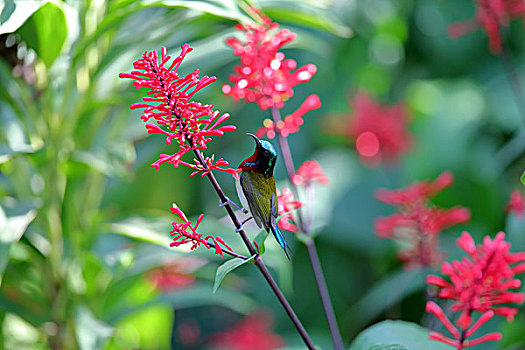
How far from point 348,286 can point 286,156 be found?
2.39 ft

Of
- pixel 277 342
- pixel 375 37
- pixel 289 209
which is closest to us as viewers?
pixel 289 209

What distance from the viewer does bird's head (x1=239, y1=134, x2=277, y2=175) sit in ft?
1.19

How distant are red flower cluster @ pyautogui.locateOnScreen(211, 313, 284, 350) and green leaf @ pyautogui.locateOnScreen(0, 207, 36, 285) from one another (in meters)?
0.49

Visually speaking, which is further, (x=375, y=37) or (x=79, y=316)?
(x=375, y=37)

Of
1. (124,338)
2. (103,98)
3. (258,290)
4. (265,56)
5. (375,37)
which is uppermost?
(265,56)

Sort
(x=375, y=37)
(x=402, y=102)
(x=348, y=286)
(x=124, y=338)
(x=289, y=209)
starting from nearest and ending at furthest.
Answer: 1. (x=289, y=209)
2. (x=124, y=338)
3. (x=348, y=286)
4. (x=402, y=102)
5. (x=375, y=37)

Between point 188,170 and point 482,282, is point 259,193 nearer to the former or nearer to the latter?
point 482,282

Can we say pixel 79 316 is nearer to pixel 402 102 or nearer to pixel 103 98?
pixel 103 98

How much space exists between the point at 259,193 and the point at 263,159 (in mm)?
21

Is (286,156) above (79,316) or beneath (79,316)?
above

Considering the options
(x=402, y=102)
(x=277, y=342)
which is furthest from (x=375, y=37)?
(x=277, y=342)

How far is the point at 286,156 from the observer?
50cm

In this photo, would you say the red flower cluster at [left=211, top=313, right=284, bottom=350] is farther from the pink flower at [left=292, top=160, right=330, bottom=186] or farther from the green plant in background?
the pink flower at [left=292, top=160, right=330, bottom=186]

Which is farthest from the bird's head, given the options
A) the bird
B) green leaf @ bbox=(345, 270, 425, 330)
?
green leaf @ bbox=(345, 270, 425, 330)
